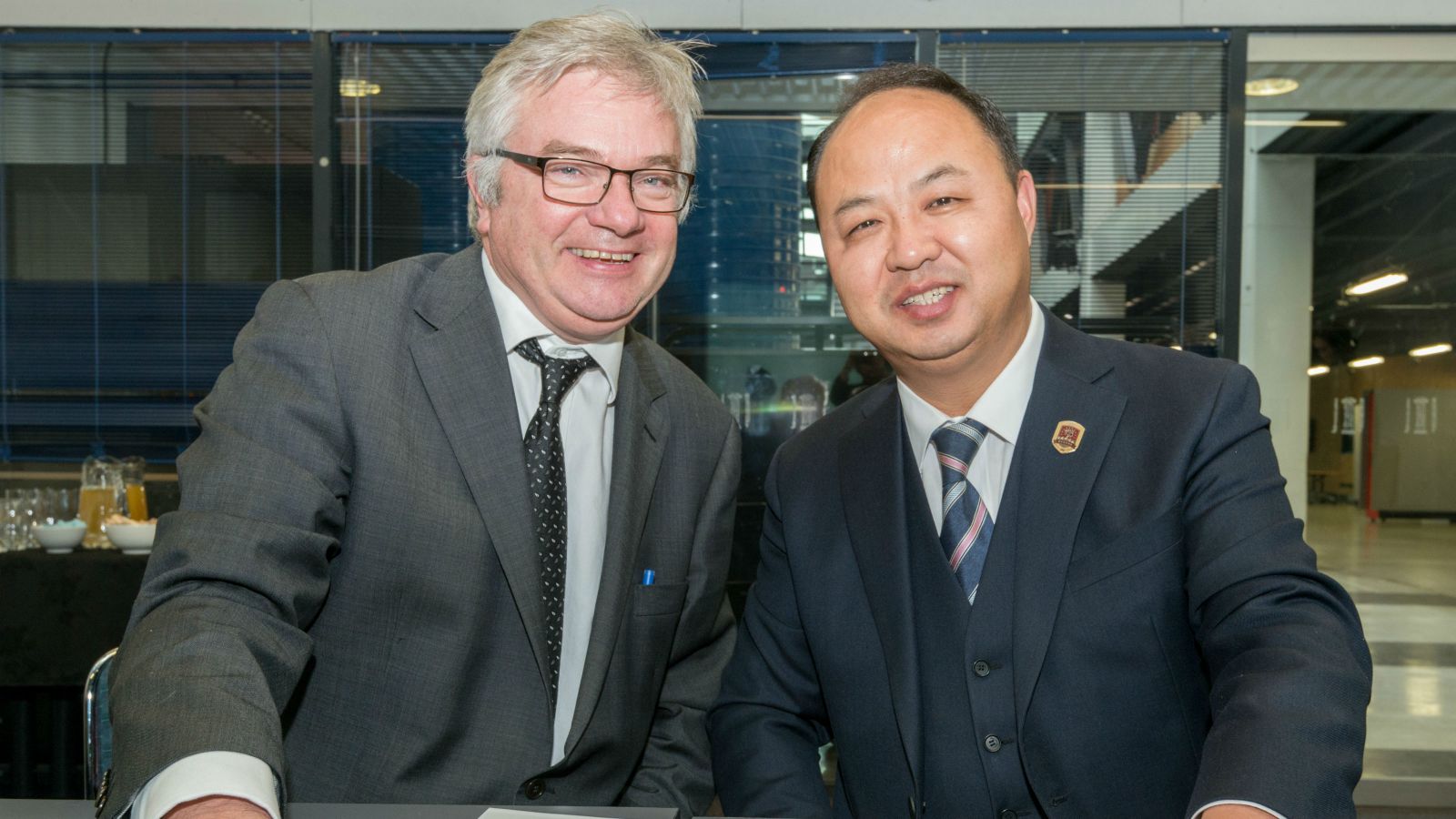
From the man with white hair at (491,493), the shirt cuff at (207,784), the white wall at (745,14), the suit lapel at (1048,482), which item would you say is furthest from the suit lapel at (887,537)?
the white wall at (745,14)

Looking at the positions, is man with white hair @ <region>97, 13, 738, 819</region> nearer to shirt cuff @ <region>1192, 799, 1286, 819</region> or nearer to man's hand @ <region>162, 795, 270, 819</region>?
man's hand @ <region>162, 795, 270, 819</region>

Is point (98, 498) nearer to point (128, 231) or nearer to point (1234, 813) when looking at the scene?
point (128, 231)

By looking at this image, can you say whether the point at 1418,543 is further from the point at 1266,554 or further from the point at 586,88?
the point at 586,88

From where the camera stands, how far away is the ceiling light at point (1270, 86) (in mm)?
4207

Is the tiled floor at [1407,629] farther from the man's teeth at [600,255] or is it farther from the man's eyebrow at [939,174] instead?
the man's teeth at [600,255]

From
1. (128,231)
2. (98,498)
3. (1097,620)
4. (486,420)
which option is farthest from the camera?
(128,231)

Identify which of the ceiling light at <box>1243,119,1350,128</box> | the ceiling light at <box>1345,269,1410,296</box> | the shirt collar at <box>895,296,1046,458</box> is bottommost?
the shirt collar at <box>895,296,1046,458</box>

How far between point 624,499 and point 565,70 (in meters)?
0.62

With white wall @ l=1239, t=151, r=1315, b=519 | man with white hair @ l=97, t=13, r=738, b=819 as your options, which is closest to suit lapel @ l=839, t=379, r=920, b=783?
man with white hair @ l=97, t=13, r=738, b=819

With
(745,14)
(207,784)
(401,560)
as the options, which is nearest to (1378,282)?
(745,14)

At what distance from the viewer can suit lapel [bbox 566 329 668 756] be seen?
162 centimetres

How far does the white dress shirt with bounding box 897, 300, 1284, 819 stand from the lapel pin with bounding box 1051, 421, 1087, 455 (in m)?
0.06

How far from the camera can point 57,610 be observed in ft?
12.0

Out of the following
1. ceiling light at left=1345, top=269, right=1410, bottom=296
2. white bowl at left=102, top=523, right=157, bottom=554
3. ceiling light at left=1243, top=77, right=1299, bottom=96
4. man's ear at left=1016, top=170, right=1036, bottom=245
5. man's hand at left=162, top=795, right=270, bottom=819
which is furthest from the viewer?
ceiling light at left=1345, top=269, right=1410, bottom=296
